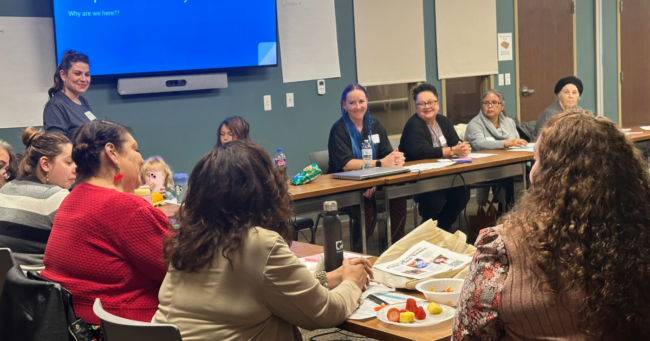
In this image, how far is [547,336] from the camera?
1296 mm

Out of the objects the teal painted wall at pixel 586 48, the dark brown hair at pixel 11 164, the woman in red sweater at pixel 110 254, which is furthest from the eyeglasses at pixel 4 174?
the teal painted wall at pixel 586 48

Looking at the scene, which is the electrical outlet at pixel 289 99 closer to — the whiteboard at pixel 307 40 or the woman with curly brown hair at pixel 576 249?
the whiteboard at pixel 307 40

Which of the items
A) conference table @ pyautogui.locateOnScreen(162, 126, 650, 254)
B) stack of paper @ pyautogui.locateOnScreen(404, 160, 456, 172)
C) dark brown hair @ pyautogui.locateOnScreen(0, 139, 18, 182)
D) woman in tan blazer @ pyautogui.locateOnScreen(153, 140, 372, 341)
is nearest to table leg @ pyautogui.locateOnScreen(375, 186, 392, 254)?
conference table @ pyautogui.locateOnScreen(162, 126, 650, 254)

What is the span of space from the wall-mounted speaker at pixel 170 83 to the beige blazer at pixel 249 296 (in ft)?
12.1

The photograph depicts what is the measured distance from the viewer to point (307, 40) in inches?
234

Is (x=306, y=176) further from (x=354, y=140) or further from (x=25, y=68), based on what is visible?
(x=25, y=68)

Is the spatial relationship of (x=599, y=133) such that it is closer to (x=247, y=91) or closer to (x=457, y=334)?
(x=457, y=334)

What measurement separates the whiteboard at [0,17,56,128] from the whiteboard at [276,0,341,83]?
6.44 ft

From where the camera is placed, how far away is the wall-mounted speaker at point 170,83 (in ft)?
16.5

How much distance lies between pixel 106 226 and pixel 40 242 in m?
0.70

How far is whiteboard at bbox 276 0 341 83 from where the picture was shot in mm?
5820

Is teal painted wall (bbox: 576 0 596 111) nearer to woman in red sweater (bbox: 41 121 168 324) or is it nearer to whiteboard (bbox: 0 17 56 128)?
whiteboard (bbox: 0 17 56 128)

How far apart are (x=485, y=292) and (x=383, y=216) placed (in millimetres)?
2774

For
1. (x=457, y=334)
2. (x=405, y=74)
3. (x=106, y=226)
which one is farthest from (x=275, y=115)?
(x=457, y=334)
